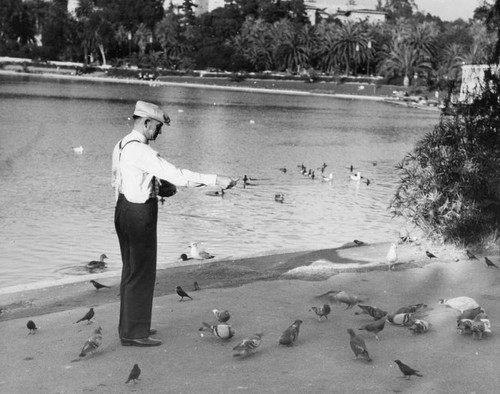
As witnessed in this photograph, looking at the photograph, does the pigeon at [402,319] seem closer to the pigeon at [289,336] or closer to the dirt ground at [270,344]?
the dirt ground at [270,344]

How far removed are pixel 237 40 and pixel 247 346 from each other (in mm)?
146212

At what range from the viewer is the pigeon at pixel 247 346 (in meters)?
6.86

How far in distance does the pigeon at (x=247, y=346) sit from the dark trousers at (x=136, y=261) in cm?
78

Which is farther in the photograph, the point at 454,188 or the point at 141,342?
the point at 454,188

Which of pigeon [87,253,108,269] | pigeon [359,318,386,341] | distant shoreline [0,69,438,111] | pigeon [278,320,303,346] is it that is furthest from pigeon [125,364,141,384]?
distant shoreline [0,69,438,111]

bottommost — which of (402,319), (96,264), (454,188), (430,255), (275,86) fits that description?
(275,86)

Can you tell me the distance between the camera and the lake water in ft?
52.4

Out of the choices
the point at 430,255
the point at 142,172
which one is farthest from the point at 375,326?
the point at 430,255

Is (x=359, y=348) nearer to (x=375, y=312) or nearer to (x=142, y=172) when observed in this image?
(x=375, y=312)

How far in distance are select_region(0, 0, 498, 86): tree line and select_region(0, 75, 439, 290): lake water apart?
2735 inches

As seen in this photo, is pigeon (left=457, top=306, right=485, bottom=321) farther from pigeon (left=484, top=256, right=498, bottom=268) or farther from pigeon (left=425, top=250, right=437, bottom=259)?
pigeon (left=425, top=250, right=437, bottom=259)

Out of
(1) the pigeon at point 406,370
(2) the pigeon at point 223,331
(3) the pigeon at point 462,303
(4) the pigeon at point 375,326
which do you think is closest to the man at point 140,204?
(2) the pigeon at point 223,331

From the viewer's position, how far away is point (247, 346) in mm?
6863

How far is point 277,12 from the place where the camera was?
173625 millimetres
